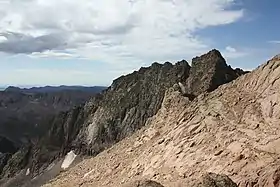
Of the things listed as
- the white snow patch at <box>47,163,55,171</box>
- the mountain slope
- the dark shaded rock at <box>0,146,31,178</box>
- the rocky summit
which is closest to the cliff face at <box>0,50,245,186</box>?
the dark shaded rock at <box>0,146,31,178</box>

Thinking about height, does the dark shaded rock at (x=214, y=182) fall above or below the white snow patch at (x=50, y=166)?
above

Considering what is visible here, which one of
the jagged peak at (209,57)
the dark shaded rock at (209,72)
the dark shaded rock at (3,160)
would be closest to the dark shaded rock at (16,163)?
the dark shaded rock at (3,160)

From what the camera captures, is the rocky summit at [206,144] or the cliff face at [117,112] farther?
the cliff face at [117,112]

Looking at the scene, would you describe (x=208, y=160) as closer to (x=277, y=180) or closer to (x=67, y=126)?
(x=277, y=180)

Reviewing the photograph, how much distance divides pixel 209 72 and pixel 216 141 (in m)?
77.6

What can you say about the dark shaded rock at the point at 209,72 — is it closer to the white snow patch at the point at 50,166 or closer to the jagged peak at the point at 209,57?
the jagged peak at the point at 209,57

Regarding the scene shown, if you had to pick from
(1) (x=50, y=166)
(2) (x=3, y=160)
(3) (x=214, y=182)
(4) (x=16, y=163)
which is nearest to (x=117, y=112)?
(1) (x=50, y=166)

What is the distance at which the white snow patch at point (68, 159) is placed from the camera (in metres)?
138

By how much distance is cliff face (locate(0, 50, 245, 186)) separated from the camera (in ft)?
446

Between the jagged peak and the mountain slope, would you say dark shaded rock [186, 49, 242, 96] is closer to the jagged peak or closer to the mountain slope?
the jagged peak

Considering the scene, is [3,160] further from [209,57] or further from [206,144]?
[206,144]

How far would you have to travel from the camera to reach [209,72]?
112625 millimetres

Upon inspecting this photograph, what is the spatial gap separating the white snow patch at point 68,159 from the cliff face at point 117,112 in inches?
72.4

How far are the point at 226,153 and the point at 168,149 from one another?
810cm
